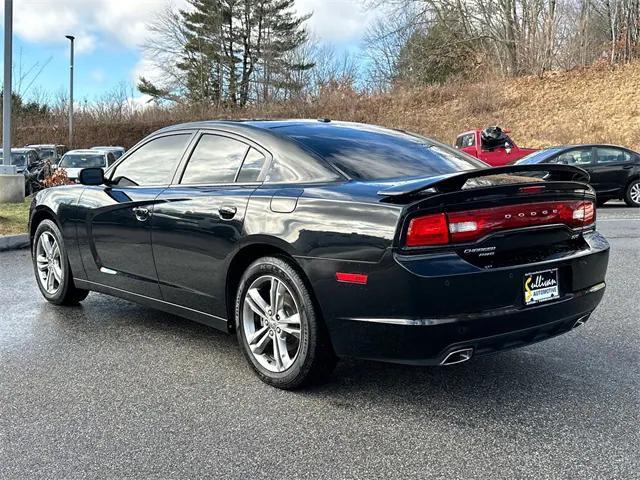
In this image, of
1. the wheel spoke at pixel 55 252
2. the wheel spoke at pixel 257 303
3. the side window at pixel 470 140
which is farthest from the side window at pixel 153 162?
the side window at pixel 470 140

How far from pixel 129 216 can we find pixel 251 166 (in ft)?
3.71

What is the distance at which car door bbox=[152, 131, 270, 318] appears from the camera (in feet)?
Result: 12.4

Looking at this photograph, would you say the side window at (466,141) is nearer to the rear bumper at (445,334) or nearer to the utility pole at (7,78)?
the utility pole at (7,78)

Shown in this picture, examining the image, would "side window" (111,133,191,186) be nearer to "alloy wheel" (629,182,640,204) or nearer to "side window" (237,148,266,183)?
"side window" (237,148,266,183)

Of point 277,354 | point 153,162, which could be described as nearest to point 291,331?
point 277,354

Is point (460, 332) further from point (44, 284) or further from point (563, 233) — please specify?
point (44, 284)

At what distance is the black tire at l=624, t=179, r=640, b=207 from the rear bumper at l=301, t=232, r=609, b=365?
490 inches

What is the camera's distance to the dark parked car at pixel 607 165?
46.4 feet

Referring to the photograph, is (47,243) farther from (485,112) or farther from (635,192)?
(485,112)

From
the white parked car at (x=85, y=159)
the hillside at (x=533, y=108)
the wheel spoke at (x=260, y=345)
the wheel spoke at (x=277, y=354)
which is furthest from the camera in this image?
the hillside at (x=533, y=108)

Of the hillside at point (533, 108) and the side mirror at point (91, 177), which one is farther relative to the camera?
the hillside at point (533, 108)

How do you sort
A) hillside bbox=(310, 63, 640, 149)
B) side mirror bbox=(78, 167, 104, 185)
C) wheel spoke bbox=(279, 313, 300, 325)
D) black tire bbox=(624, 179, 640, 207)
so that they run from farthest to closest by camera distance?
hillside bbox=(310, 63, 640, 149) < black tire bbox=(624, 179, 640, 207) < side mirror bbox=(78, 167, 104, 185) < wheel spoke bbox=(279, 313, 300, 325)

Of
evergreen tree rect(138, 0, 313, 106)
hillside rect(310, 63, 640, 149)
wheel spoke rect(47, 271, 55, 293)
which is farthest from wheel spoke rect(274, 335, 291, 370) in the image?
evergreen tree rect(138, 0, 313, 106)

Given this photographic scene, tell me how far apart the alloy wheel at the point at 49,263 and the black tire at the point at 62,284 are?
2cm
